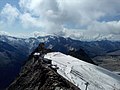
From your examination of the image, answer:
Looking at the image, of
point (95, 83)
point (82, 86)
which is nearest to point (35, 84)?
point (82, 86)

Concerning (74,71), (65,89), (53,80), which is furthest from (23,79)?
(65,89)

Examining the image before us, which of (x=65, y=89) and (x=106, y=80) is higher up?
(x=65, y=89)

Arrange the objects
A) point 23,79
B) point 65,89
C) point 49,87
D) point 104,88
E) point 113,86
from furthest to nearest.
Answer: point 23,79 → point 113,86 → point 104,88 → point 49,87 → point 65,89

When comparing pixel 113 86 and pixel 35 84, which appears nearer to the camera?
pixel 35 84

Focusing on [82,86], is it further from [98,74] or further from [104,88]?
[98,74]

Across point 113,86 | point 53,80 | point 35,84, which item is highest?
point 53,80

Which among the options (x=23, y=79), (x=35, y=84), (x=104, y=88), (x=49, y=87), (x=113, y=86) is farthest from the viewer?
(x=23, y=79)

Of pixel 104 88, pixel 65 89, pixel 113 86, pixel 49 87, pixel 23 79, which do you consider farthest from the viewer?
pixel 23 79

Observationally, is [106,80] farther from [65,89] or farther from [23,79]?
[65,89]

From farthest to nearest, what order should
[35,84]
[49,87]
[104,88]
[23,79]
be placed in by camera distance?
[23,79]
[104,88]
[35,84]
[49,87]
